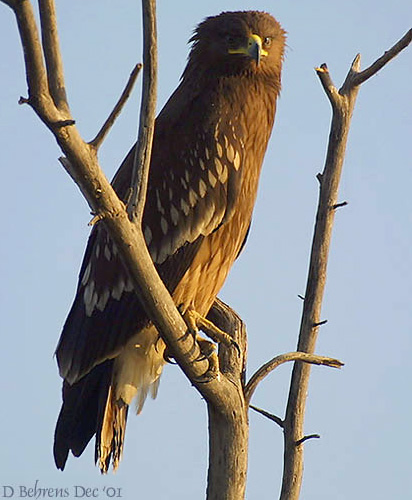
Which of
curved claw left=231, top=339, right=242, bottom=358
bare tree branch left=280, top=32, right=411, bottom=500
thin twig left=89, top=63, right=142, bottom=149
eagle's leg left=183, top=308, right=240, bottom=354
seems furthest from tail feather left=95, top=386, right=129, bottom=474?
thin twig left=89, top=63, right=142, bottom=149

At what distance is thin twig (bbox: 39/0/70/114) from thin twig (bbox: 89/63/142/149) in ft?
0.48

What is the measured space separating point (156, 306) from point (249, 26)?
6.74 feet

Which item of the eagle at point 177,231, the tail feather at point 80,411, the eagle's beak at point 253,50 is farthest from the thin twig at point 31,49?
the tail feather at point 80,411

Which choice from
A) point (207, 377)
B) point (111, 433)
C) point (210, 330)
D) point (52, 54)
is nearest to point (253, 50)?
point (210, 330)

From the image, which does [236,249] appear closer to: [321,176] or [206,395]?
[321,176]

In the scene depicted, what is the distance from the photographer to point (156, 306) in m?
3.50

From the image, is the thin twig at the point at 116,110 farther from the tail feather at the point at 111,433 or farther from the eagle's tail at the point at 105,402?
the tail feather at the point at 111,433

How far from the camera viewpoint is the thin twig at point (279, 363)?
172 inches

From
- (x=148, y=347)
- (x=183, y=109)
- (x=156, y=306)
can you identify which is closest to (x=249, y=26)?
(x=183, y=109)

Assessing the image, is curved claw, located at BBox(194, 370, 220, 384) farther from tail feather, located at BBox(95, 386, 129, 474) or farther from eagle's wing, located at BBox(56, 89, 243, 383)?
tail feather, located at BBox(95, 386, 129, 474)

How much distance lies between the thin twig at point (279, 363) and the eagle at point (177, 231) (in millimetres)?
556

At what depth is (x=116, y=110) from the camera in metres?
3.05

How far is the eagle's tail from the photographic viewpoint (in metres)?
4.81

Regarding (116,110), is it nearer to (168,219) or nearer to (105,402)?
(168,219)
